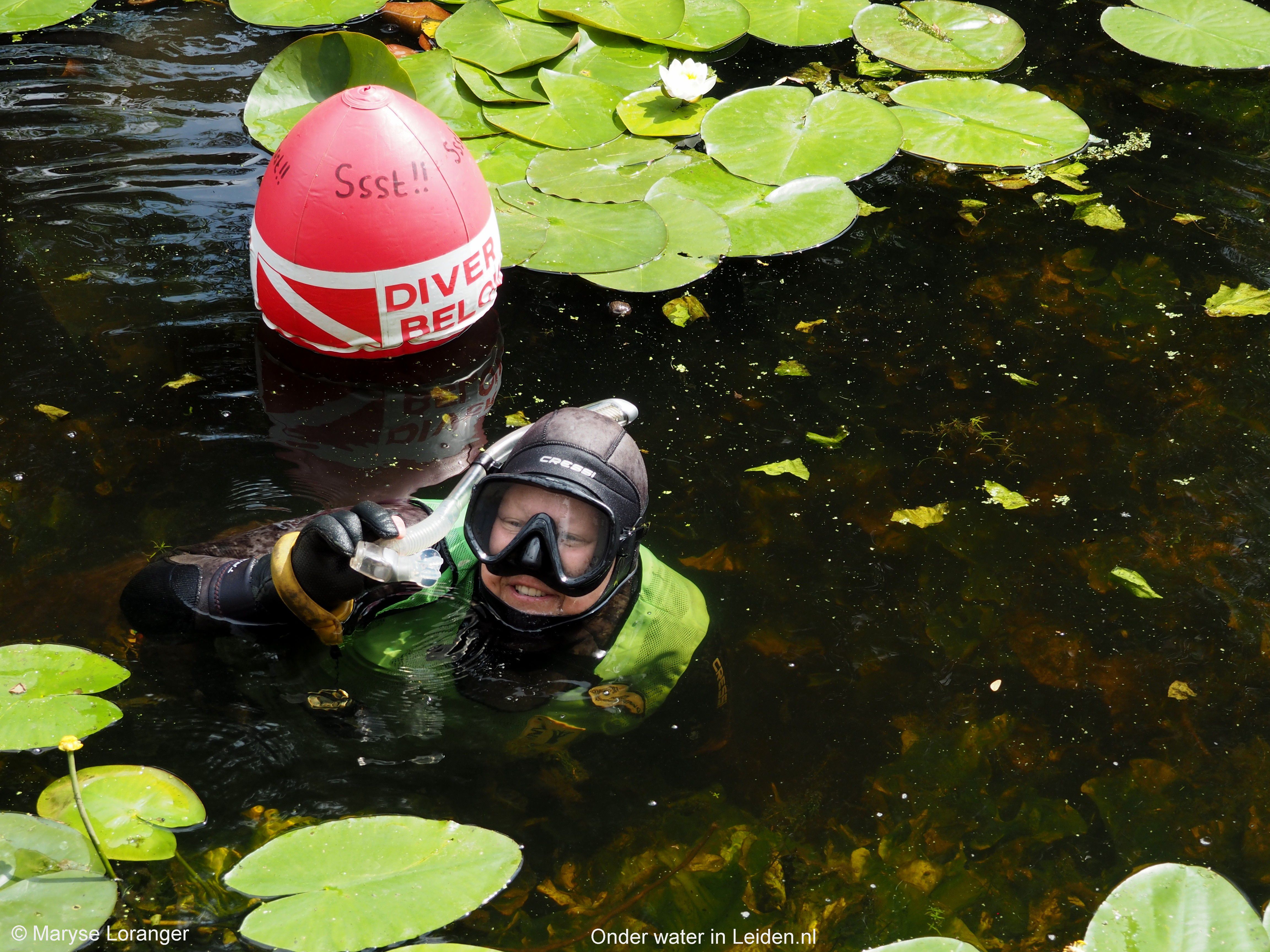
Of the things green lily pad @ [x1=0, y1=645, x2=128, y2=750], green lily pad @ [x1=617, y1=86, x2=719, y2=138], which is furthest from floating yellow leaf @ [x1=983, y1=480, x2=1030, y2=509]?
green lily pad @ [x1=0, y1=645, x2=128, y2=750]

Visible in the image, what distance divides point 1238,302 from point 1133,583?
1.67 meters

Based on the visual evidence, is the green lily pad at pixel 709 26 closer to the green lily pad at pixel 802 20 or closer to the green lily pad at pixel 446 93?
the green lily pad at pixel 802 20

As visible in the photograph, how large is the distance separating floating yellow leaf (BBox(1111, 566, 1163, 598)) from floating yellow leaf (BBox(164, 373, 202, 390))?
10.1 ft

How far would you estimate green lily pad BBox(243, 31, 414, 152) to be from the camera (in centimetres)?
439

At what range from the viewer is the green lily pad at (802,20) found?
216 inches

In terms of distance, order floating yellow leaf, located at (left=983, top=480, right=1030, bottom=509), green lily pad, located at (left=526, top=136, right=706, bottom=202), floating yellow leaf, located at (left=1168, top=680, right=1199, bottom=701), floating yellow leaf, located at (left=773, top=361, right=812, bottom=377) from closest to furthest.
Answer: floating yellow leaf, located at (left=1168, top=680, right=1199, bottom=701) < floating yellow leaf, located at (left=983, top=480, right=1030, bottom=509) < floating yellow leaf, located at (left=773, top=361, right=812, bottom=377) < green lily pad, located at (left=526, top=136, right=706, bottom=202)

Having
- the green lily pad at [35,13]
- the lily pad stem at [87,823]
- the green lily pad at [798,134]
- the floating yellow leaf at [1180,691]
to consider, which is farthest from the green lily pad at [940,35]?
the lily pad stem at [87,823]

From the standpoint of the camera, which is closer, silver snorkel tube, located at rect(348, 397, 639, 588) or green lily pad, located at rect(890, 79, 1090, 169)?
silver snorkel tube, located at rect(348, 397, 639, 588)

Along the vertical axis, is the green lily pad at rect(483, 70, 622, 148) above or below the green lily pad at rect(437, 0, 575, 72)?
below

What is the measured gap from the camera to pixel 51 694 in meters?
2.54

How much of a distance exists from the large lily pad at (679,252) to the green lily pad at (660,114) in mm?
515

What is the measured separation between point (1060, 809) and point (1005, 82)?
3.94 meters

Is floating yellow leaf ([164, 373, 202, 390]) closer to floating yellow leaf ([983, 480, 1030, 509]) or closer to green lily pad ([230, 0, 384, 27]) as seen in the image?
green lily pad ([230, 0, 384, 27])

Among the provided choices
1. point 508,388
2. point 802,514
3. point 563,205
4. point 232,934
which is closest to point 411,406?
→ point 508,388
